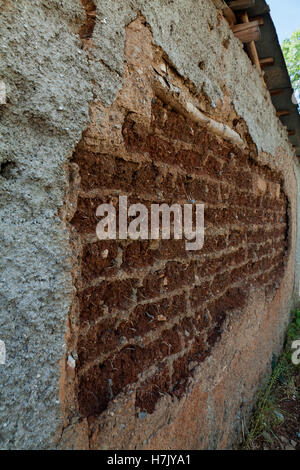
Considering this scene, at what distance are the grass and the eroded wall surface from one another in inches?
12.0

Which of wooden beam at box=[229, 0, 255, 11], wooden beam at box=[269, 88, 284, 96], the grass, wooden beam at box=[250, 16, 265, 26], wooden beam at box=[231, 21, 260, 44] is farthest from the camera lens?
wooden beam at box=[269, 88, 284, 96]

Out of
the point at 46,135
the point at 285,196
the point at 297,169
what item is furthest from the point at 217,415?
the point at 297,169

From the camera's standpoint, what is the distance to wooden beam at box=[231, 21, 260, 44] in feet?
6.49

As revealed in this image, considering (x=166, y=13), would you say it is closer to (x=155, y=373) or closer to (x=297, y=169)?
(x=155, y=373)

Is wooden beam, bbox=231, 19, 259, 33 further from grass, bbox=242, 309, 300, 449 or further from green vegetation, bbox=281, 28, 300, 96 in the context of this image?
green vegetation, bbox=281, 28, 300, 96

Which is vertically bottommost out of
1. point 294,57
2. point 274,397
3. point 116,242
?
point 274,397

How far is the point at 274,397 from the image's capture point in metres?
2.73

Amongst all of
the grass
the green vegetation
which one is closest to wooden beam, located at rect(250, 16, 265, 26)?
the grass

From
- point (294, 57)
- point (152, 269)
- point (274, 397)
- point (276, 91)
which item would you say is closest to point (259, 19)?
point (276, 91)

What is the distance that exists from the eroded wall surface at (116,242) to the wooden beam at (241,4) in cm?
18

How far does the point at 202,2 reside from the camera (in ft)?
5.24

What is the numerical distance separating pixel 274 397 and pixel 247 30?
3082mm

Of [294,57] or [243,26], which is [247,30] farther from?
[294,57]

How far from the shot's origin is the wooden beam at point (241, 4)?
6.13ft
